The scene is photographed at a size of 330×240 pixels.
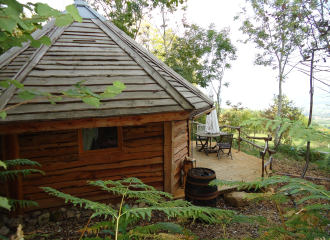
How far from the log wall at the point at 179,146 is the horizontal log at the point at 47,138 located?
8.86ft

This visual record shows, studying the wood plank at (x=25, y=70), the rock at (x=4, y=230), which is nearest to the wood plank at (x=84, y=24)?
the wood plank at (x=25, y=70)

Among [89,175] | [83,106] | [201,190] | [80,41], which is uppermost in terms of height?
[80,41]

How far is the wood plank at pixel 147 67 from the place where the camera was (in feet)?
Result: 14.0

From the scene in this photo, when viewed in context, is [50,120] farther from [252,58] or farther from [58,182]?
[252,58]

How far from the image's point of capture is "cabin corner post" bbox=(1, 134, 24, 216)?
393 cm

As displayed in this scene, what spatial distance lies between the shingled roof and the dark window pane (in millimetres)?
1279

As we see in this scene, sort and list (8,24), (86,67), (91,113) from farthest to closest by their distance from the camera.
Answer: (86,67) → (91,113) → (8,24)

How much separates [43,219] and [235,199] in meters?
4.78

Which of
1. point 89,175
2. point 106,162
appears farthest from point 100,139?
point 89,175

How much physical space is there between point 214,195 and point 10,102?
4.54 m

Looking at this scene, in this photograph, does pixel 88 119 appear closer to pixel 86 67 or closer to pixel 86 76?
pixel 86 76

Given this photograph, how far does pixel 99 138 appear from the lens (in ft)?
15.9

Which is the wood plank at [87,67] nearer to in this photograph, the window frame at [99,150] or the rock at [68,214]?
the window frame at [99,150]

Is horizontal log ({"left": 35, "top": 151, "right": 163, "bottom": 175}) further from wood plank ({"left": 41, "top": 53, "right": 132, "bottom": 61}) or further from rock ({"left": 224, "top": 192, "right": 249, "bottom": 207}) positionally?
wood plank ({"left": 41, "top": 53, "right": 132, "bottom": 61})
